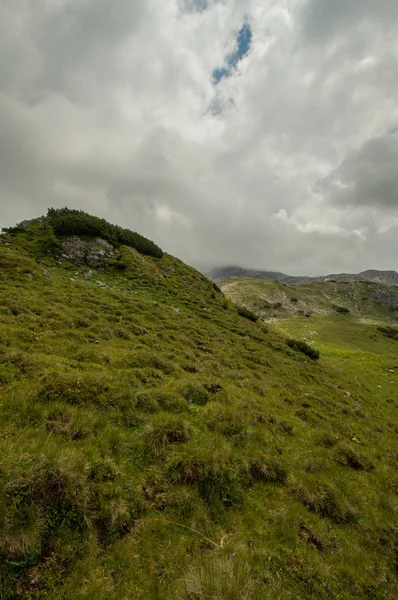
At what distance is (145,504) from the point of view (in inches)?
259

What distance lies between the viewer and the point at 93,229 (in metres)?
35.8

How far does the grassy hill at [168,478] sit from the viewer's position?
16.5 ft

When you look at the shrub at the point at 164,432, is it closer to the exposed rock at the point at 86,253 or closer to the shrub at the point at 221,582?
the shrub at the point at 221,582

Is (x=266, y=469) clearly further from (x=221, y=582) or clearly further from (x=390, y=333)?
(x=390, y=333)

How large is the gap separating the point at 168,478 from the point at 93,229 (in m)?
34.9

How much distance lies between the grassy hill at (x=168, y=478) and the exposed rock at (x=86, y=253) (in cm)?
1463

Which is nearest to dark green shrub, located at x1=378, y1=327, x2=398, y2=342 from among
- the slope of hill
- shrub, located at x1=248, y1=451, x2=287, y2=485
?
the slope of hill

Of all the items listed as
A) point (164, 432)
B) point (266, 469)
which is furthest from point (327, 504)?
point (164, 432)

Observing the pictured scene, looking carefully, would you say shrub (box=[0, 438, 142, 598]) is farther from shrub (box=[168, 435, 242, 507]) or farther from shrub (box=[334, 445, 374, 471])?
shrub (box=[334, 445, 374, 471])

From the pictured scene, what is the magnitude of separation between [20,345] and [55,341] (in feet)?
5.32

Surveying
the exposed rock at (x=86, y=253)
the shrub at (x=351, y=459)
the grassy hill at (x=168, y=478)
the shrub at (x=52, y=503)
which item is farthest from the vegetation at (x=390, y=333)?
the shrub at (x=52, y=503)

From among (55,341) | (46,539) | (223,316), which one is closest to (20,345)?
(55,341)

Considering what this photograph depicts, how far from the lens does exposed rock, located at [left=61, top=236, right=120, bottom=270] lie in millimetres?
31178

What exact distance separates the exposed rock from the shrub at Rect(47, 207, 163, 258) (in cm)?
189
